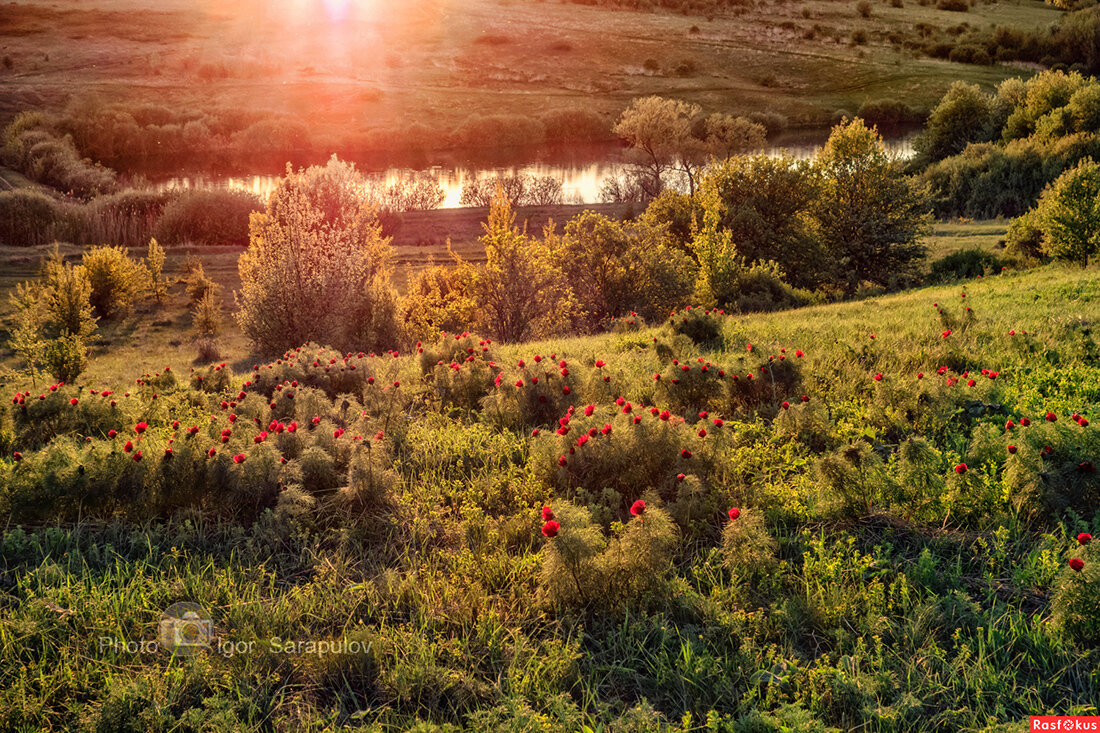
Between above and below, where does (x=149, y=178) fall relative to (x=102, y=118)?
below

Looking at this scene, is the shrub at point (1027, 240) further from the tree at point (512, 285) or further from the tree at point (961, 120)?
the tree at point (961, 120)

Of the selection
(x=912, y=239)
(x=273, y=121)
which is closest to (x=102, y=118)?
(x=273, y=121)

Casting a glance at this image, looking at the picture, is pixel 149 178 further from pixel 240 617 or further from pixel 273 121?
pixel 240 617

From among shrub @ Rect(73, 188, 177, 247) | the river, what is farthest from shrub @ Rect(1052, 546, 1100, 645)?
the river

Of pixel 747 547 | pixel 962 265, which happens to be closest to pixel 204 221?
pixel 962 265

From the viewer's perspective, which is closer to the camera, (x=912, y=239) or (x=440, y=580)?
(x=440, y=580)

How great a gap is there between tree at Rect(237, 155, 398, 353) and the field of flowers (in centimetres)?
1536

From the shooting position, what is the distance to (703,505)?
4922mm

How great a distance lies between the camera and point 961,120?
59188mm

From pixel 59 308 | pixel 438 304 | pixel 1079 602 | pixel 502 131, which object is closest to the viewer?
pixel 1079 602

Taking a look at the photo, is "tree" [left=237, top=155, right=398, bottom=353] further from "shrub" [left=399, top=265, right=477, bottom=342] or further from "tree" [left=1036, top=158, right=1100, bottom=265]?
"tree" [left=1036, top=158, right=1100, bottom=265]

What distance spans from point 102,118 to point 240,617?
93822mm

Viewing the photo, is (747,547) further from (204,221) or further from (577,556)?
(204,221)

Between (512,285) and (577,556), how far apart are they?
16.5 meters
